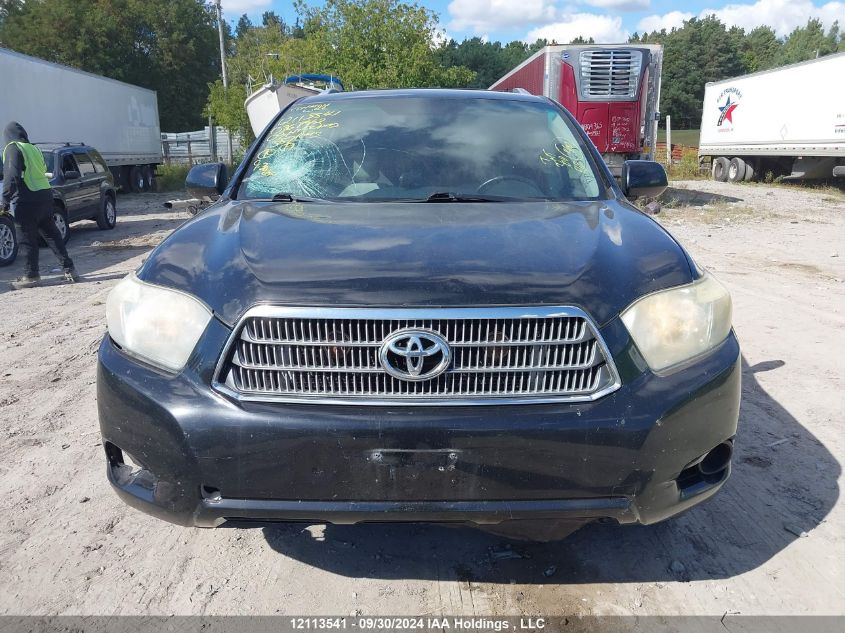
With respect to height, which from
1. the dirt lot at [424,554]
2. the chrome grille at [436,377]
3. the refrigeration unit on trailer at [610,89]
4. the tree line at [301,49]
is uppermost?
the tree line at [301,49]

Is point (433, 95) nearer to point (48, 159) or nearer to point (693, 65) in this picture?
point (48, 159)

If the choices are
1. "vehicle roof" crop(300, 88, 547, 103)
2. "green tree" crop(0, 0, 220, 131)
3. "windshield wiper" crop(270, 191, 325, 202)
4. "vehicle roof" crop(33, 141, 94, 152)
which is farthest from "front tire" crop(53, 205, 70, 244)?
"green tree" crop(0, 0, 220, 131)

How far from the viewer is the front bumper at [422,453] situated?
6.57 feet

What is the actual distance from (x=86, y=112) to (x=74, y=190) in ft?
28.8

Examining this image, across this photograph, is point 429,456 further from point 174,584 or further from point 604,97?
point 604,97

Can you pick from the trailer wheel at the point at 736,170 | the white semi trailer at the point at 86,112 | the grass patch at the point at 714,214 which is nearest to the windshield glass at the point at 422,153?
the grass patch at the point at 714,214

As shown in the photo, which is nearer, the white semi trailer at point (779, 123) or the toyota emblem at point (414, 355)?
the toyota emblem at point (414, 355)

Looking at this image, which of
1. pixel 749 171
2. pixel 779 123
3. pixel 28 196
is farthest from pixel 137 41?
pixel 28 196

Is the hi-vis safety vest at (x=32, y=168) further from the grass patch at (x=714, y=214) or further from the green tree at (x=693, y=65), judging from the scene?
the green tree at (x=693, y=65)

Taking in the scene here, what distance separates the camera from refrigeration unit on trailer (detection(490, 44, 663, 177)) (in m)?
14.9

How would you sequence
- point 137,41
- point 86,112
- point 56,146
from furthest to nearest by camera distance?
point 137,41
point 86,112
point 56,146

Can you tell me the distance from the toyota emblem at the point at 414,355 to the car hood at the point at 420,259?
0.33 ft

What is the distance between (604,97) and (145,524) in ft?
46.9

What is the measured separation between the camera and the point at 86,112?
64.2 feet
